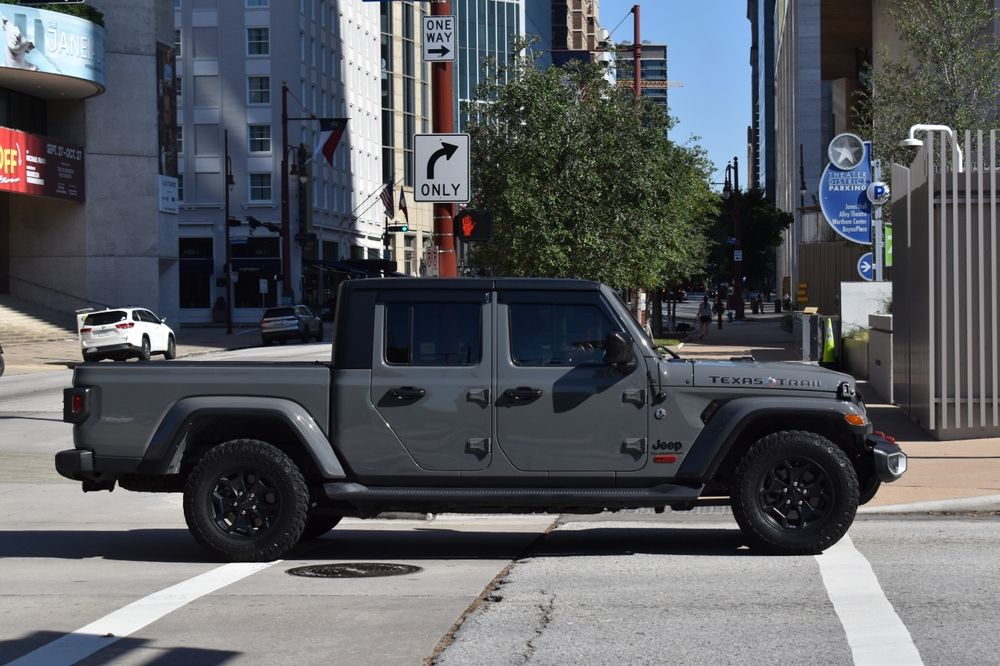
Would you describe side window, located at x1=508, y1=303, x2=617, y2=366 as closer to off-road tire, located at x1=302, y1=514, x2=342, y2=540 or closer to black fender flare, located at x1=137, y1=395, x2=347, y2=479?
black fender flare, located at x1=137, y1=395, x2=347, y2=479

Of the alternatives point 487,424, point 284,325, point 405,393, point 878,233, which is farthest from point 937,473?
point 284,325

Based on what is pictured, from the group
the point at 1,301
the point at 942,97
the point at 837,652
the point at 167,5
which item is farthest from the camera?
the point at 167,5

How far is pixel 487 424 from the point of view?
9359 millimetres

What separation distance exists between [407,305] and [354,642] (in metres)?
3.08

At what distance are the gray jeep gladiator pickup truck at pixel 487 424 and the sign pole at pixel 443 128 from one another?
7.50 metres

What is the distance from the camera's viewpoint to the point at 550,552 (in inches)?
402

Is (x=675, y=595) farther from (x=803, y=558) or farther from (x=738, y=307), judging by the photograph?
(x=738, y=307)

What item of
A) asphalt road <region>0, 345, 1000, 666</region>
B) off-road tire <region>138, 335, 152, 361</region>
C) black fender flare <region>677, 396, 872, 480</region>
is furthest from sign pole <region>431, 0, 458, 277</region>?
off-road tire <region>138, 335, 152, 361</region>

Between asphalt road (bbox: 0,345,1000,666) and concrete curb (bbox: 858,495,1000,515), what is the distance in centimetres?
16

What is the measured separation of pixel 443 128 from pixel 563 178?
51.4 feet

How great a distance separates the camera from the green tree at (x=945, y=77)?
30172 millimetres

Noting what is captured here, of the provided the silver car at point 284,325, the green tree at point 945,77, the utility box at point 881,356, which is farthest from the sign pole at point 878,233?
the silver car at point 284,325

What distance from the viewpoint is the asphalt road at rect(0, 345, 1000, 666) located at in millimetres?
6832

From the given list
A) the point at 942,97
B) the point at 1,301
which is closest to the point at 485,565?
the point at 942,97
